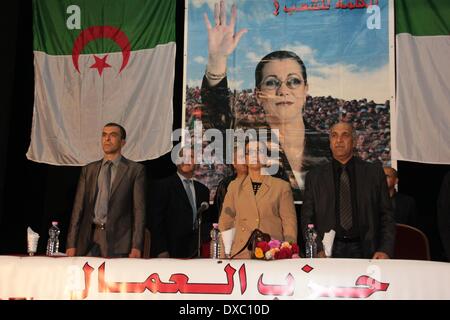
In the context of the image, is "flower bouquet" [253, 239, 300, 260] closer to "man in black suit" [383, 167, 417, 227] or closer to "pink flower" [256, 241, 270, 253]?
"pink flower" [256, 241, 270, 253]

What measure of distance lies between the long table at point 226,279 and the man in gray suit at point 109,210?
927 mm

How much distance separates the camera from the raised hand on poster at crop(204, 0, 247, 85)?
5.99m

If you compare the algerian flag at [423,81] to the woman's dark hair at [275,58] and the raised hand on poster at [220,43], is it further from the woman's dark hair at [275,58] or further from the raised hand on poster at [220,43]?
the raised hand on poster at [220,43]

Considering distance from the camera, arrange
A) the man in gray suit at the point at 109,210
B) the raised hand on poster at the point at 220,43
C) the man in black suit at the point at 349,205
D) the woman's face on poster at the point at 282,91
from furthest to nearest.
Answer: the raised hand on poster at the point at 220,43 → the woman's face on poster at the point at 282,91 → the man in gray suit at the point at 109,210 → the man in black suit at the point at 349,205

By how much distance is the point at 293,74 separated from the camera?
5.87 meters

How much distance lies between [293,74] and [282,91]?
0.20m

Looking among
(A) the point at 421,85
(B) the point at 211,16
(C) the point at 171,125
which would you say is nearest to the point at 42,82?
(C) the point at 171,125

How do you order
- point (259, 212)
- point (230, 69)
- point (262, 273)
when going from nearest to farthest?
1. point (262, 273)
2. point (259, 212)
3. point (230, 69)

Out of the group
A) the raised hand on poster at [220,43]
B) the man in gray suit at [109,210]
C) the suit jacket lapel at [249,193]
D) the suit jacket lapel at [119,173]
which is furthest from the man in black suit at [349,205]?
the raised hand on poster at [220,43]

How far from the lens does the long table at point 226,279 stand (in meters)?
2.96

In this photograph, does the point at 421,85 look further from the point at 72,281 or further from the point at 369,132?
the point at 72,281

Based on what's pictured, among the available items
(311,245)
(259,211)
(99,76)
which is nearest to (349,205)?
(311,245)

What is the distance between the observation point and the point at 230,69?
5.98m

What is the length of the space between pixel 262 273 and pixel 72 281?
1.00 metres
